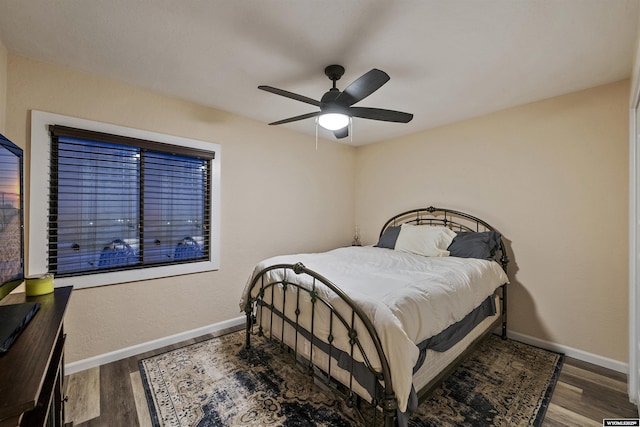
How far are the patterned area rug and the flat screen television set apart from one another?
3.52 feet

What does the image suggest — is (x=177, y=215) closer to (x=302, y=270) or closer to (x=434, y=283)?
(x=302, y=270)

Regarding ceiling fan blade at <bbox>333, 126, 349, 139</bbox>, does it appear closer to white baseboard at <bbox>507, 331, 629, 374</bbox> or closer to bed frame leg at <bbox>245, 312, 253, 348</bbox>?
bed frame leg at <bbox>245, 312, 253, 348</bbox>

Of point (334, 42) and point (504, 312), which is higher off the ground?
point (334, 42)

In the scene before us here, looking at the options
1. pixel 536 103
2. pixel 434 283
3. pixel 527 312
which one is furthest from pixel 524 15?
pixel 527 312

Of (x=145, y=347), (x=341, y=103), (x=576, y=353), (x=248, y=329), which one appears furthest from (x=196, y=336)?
(x=576, y=353)

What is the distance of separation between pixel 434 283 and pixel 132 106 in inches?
117

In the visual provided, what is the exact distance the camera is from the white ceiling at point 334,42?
5.02ft

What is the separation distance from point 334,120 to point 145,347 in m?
2.68

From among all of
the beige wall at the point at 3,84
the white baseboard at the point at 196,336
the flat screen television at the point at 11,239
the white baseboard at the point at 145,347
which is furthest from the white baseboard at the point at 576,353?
the beige wall at the point at 3,84

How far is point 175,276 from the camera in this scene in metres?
2.74

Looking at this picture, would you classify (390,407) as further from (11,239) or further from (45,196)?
(45,196)

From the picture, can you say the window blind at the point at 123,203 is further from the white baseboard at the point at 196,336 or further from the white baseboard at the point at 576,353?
the white baseboard at the point at 576,353

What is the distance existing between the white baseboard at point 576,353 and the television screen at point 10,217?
12.9 feet

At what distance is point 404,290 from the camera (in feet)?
5.57
